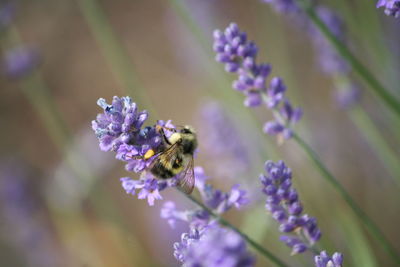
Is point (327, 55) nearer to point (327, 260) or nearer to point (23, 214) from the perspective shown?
point (327, 260)

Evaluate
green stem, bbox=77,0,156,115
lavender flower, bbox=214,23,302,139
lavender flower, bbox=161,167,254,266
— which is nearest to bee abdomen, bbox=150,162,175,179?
lavender flower, bbox=161,167,254,266

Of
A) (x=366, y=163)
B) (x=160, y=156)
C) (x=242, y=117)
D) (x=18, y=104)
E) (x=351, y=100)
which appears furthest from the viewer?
(x=18, y=104)

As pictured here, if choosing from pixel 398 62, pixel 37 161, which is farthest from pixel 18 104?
pixel 398 62

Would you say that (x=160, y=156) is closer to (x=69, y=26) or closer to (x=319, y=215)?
(x=319, y=215)

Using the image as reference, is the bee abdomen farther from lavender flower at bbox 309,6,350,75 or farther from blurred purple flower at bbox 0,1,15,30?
blurred purple flower at bbox 0,1,15,30

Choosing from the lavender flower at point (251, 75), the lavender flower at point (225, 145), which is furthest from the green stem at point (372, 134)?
the lavender flower at point (251, 75)
